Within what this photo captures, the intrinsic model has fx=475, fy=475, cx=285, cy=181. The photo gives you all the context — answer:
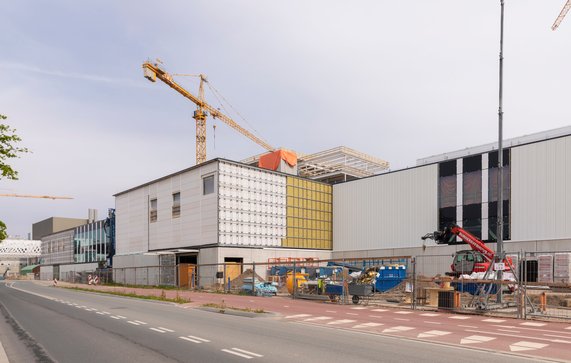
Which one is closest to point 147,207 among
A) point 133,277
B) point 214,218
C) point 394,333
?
point 133,277

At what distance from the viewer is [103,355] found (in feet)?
34.1

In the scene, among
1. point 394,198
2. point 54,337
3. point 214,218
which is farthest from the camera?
point 394,198

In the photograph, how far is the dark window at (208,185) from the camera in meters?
47.4

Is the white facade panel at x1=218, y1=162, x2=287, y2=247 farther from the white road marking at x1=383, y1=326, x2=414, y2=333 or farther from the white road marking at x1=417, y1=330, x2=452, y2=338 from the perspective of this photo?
the white road marking at x1=417, y1=330, x2=452, y2=338

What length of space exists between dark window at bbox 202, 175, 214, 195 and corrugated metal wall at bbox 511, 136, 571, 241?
90.3 ft

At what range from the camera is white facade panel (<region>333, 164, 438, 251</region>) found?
4644 centimetres

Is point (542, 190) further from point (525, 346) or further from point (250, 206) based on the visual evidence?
point (525, 346)

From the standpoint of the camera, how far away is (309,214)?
55.2 m

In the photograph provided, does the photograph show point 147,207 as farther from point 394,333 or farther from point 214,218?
point 394,333

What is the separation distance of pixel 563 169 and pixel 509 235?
22.5 feet

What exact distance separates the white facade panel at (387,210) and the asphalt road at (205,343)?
31.8 m

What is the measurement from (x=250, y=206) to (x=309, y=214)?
8.95m

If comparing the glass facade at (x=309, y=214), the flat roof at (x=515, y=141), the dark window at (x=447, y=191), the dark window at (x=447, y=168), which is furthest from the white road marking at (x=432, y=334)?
the flat roof at (x=515, y=141)

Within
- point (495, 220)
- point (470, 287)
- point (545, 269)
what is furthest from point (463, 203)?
point (470, 287)
